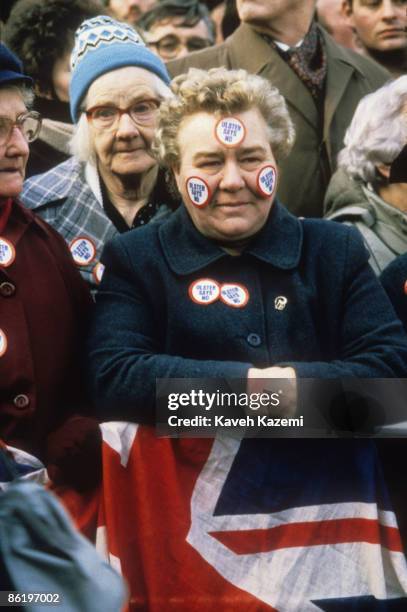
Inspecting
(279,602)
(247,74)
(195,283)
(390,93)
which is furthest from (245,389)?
(390,93)

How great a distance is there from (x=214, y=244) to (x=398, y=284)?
0.50 metres

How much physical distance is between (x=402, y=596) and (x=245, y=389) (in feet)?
1.92

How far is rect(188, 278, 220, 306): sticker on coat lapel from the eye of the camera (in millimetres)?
2889

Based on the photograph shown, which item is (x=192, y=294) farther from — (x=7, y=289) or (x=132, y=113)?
(x=132, y=113)

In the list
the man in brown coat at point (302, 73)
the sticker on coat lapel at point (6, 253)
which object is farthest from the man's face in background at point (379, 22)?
the sticker on coat lapel at point (6, 253)

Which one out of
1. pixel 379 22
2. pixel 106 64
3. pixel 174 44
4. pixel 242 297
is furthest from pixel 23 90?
pixel 379 22

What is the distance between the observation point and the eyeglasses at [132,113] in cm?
314

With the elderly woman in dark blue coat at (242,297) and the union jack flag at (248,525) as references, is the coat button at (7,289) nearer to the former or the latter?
the elderly woman in dark blue coat at (242,297)

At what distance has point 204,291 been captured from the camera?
2.90 m

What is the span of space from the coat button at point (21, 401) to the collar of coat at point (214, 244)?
1.51 ft

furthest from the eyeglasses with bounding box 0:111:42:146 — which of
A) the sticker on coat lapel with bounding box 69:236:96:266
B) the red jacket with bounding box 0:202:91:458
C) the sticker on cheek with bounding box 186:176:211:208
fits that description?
the sticker on cheek with bounding box 186:176:211:208

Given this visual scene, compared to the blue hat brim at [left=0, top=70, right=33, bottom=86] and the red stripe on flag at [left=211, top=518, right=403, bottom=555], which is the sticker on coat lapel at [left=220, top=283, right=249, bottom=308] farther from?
the blue hat brim at [left=0, top=70, right=33, bottom=86]

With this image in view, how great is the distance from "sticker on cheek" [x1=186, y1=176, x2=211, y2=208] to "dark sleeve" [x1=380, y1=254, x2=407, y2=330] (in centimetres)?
54

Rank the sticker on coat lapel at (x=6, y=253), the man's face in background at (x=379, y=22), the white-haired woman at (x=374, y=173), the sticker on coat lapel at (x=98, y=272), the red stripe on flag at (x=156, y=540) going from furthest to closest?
the man's face in background at (x=379, y=22) → the white-haired woman at (x=374, y=173) → the sticker on coat lapel at (x=98, y=272) → the sticker on coat lapel at (x=6, y=253) → the red stripe on flag at (x=156, y=540)
